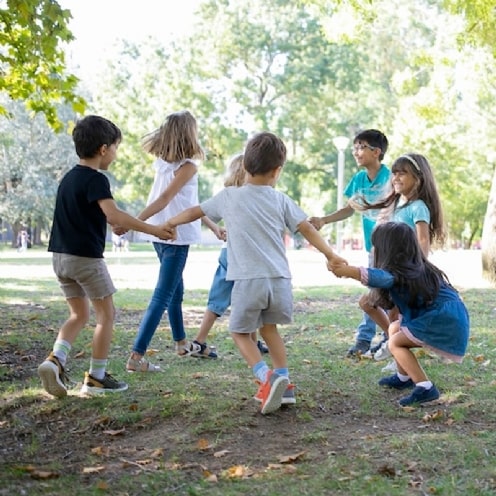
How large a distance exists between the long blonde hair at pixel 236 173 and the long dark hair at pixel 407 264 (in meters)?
1.72

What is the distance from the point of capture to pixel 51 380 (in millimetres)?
4953

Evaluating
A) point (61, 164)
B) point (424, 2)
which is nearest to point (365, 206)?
point (424, 2)

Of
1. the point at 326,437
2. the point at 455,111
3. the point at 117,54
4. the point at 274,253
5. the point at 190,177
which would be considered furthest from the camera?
the point at 117,54

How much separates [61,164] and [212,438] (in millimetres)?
48920

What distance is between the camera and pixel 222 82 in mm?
45969

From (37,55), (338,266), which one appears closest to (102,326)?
(338,266)

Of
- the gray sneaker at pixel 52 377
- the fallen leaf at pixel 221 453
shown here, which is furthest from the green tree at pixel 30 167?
the fallen leaf at pixel 221 453

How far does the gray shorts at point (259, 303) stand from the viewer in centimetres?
468

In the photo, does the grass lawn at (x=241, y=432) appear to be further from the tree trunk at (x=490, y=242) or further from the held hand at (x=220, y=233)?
the tree trunk at (x=490, y=242)

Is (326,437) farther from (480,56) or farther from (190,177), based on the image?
(480,56)

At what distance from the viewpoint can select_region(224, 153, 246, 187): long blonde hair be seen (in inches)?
252

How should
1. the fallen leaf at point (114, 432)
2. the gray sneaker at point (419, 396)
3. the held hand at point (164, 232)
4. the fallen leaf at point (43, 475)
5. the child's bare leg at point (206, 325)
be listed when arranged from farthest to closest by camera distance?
1. the child's bare leg at point (206, 325)
2. the held hand at point (164, 232)
3. the gray sneaker at point (419, 396)
4. the fallen leaf at point (114, 432)
5. the fallen leaf at point (43, 475)

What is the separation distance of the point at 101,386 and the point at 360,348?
8.01 ft

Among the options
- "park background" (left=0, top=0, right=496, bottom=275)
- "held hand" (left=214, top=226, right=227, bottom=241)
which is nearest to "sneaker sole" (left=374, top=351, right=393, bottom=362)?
"held hand" (left=214, top=226, right=227, bottom=241)
